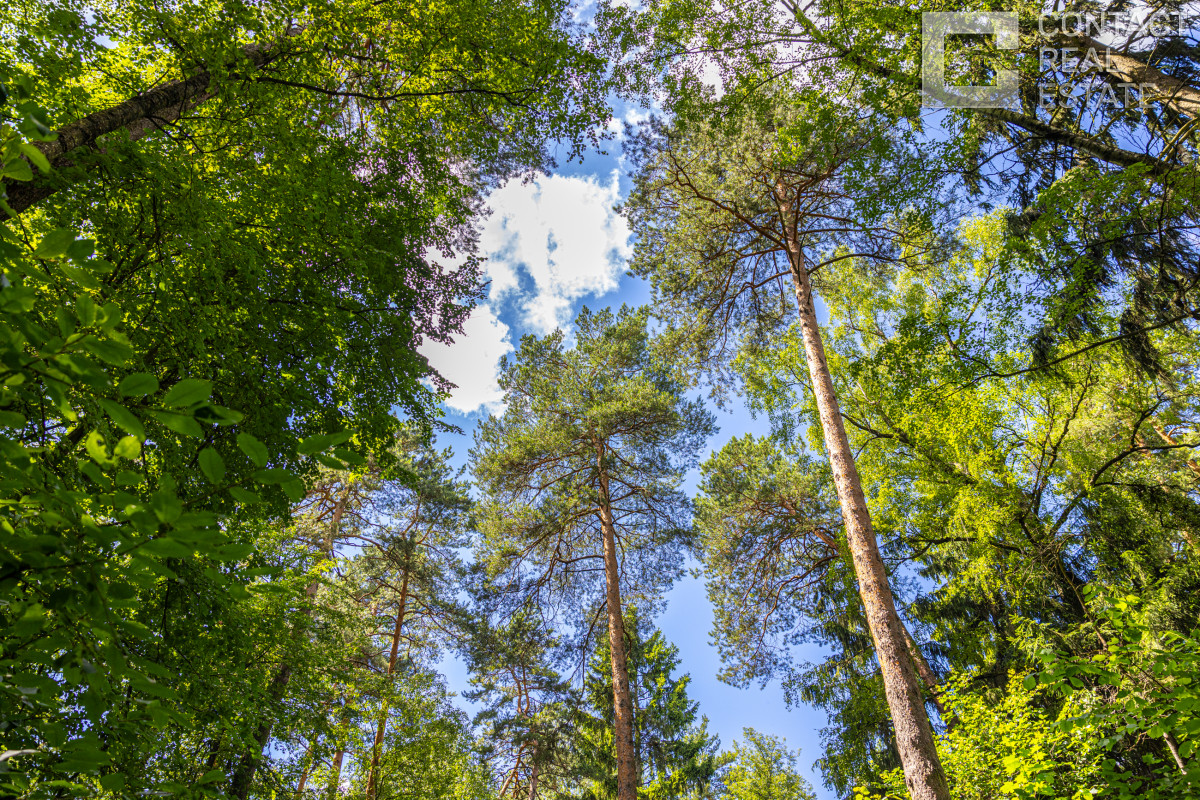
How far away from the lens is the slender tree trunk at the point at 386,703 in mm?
9648

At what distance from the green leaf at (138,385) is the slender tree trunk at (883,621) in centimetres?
573

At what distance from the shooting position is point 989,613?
32.6ft

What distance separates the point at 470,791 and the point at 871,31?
1535cm

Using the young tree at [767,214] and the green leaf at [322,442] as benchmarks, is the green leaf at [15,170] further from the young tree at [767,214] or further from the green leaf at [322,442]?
the young tree at [767,214]

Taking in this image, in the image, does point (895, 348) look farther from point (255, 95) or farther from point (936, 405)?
point (255, 95)

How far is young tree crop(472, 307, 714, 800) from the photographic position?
1216 centimetres

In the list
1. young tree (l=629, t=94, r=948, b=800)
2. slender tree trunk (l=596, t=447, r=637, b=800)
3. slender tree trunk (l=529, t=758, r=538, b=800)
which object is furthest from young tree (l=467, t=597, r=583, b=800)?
young tree (l=629, t=94, r=948, b=800)

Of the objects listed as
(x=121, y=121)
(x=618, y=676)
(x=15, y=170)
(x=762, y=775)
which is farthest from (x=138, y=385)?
(x=762, y=775)

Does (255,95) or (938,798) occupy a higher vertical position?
(255,95)

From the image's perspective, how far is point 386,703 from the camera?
32.6ft

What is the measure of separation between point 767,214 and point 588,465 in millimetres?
7144

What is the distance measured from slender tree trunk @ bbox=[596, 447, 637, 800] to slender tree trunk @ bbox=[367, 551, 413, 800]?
14.9ft

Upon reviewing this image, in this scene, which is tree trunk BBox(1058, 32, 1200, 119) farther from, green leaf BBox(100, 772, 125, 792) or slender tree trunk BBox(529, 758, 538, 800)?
slender tree trunk BBox(529, 758, 538, 800)

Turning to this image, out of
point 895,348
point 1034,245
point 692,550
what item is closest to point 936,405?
point 895,348
